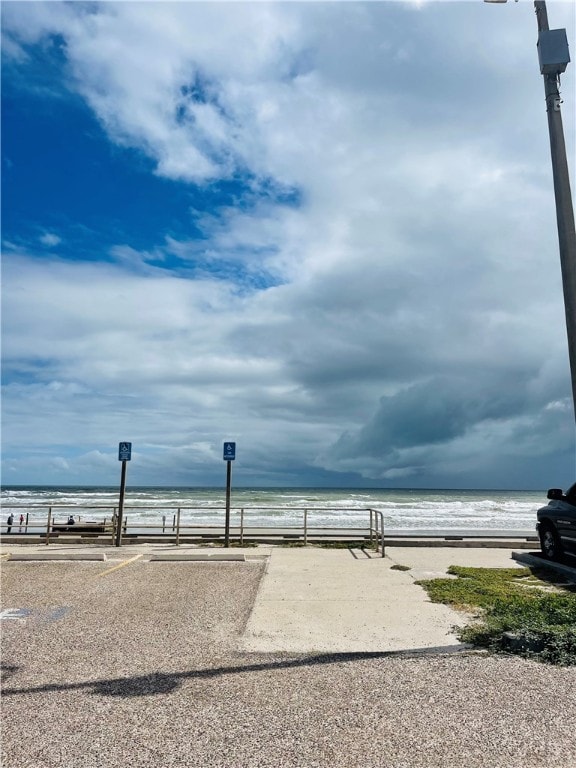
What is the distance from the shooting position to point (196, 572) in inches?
386

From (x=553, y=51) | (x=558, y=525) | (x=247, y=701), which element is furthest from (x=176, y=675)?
(x=558, y=525)

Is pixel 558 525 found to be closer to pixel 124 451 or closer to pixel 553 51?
pixel 553 51

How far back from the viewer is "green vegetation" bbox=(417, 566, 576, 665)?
5.06 metres

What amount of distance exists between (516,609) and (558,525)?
16.5 ft

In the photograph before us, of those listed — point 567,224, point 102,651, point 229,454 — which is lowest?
point 102,651

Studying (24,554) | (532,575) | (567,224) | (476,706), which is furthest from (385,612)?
(24,554)

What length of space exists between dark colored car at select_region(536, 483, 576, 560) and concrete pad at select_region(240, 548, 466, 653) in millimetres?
3146

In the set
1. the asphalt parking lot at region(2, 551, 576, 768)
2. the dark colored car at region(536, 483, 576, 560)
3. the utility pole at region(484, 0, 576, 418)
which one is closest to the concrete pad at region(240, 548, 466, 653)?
the asphalt parking lot at region(2, 551, 576, 768)

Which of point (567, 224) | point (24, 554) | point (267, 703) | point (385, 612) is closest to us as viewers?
point (267, 703)

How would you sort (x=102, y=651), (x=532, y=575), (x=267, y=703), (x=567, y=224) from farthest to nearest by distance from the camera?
(x=532, y=575), (x=567, y=224), (x=102, y=651), (x=267, y=703)

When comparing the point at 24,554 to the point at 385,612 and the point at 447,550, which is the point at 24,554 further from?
the point at 447,550

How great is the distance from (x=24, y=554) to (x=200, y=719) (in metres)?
9.65

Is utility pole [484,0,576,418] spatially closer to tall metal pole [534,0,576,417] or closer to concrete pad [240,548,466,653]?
tall metal pole [534,0,576,417]

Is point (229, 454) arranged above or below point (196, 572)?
above
